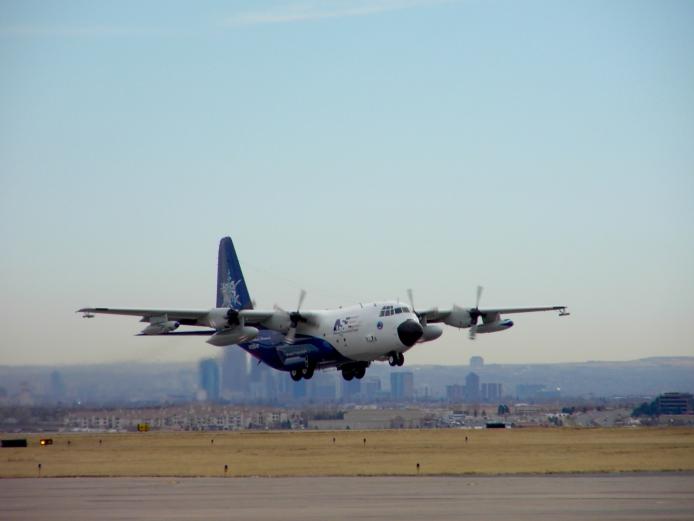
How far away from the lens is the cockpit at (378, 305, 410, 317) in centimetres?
5994

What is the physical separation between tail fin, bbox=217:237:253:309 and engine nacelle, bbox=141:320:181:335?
45.0 feet

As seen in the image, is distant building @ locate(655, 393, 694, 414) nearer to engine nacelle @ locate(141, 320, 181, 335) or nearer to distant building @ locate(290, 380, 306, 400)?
distant building @ locate(290, 380, 306, 400)

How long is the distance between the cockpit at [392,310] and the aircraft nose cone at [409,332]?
1.12m

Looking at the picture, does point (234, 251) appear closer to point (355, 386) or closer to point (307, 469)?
point (307, 469)

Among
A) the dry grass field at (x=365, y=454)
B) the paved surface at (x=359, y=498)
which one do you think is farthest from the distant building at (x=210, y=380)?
the paved surface at (x=359, y=498)

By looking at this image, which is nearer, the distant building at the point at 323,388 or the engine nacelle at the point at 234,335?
the engine nacelle at the point at 234,335

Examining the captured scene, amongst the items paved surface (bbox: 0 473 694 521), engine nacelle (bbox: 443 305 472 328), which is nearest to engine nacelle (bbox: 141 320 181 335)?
paved surface (bbox: 0 473 694 521)

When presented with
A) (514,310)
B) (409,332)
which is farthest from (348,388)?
(409,332)

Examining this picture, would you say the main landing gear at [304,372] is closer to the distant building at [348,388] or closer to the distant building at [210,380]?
the distant building at [210,380]

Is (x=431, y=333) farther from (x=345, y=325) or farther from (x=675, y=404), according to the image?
(x=675, y=404)

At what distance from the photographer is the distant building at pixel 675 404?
400ft

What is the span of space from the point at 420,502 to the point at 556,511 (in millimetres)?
5179

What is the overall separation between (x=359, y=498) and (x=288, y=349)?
28.5m

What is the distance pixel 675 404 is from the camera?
12356 centimetres
